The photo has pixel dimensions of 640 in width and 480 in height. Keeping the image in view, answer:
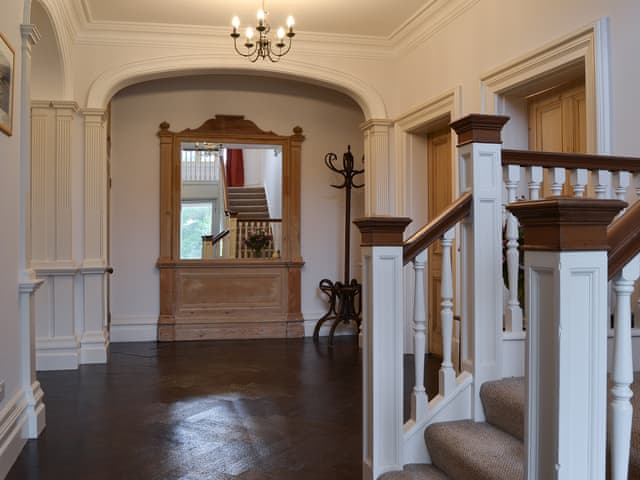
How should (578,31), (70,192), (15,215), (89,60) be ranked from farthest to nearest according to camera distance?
(89,60) → (70,192) → (578,31) → (15,215)

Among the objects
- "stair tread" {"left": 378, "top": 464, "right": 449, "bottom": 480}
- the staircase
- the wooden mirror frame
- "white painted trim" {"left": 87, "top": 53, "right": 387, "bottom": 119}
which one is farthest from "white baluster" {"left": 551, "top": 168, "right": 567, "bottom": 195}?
the staircase

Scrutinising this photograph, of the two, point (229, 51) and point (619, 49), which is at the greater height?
point (229, 51)

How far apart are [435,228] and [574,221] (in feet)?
4.15

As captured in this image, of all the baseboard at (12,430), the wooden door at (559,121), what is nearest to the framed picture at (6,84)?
the baseboard at (12,430)

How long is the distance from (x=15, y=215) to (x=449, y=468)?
2.57m

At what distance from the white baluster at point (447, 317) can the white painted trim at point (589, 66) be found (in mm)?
1383

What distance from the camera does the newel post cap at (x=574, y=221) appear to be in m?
1.19

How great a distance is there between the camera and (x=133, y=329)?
6.68 meters

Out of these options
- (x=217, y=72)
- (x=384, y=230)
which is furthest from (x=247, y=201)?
(x=384, y=230)

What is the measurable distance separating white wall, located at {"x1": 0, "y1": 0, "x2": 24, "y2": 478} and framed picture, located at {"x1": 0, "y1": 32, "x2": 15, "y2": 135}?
0.05 meters

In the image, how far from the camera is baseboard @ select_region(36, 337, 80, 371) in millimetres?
5082

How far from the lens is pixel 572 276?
1.20 m

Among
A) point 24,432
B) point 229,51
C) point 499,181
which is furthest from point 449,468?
point 229,51

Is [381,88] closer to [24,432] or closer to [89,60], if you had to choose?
[89,60]
